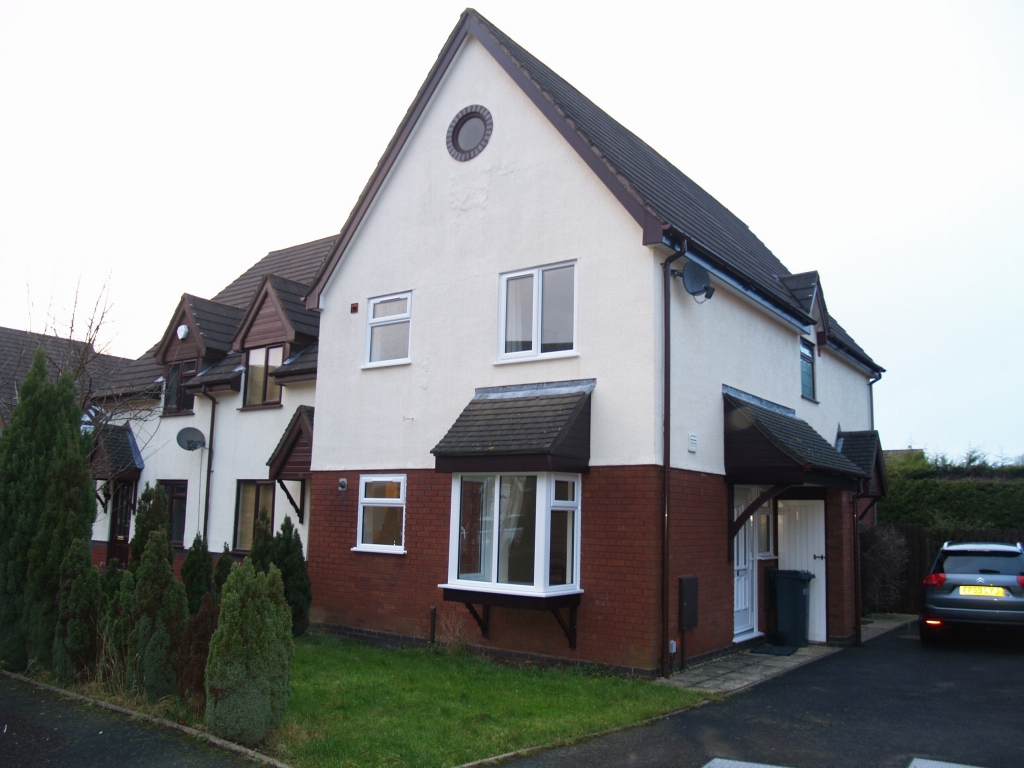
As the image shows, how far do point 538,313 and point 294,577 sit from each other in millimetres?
5679

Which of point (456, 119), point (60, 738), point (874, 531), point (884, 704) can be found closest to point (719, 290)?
point (456, 119)

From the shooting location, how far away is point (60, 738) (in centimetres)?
759

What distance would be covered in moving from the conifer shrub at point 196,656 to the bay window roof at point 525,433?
12.7 ft

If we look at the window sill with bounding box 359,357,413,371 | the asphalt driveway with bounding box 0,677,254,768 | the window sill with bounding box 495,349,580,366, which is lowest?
the asphalt driveway with bounding box 0,677,254,768

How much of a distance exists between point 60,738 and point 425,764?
11.2 ft

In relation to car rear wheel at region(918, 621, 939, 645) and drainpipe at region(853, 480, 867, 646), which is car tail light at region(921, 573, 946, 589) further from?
drainpipe at region(853, 480, 867, 646)

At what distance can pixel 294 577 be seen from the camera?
13375 millimetres

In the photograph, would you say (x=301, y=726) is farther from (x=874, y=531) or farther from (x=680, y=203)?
(x=874, y=531)

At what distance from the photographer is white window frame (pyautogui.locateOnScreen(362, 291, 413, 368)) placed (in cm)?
1347

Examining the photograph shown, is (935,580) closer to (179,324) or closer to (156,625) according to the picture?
(156,625)

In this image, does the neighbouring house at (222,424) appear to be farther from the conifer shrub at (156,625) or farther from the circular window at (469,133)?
the conifer shrub at (156,625)

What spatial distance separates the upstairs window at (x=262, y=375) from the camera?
17.2m

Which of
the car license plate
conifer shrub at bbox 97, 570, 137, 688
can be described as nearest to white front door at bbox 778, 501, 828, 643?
the car license plate

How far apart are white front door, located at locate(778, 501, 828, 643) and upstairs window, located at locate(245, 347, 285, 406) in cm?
982
